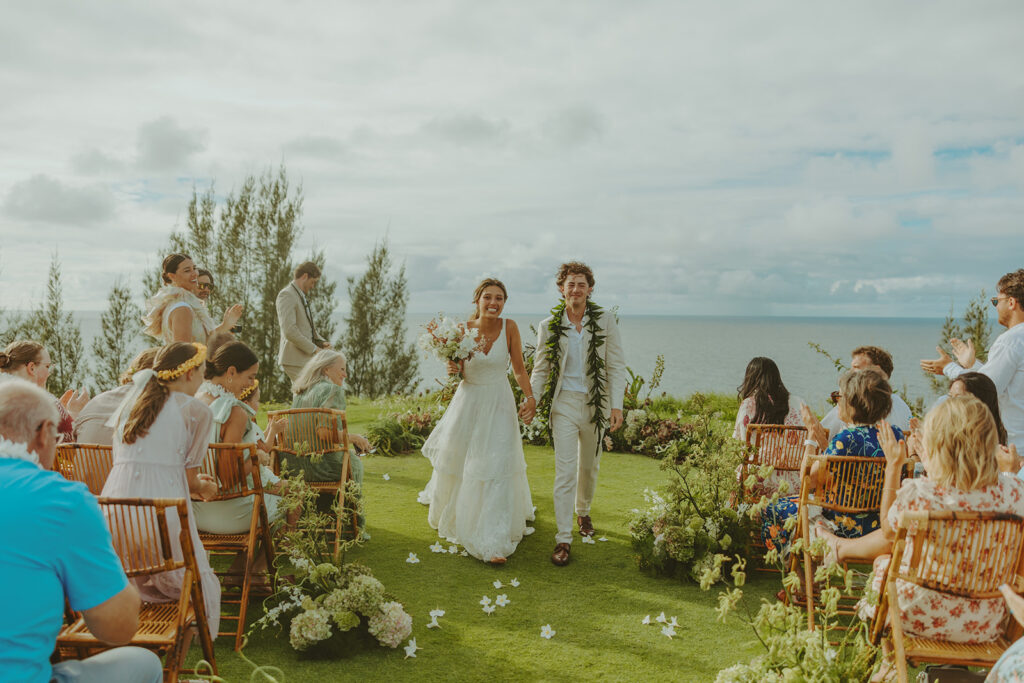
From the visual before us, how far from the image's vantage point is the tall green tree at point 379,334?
21.4 m

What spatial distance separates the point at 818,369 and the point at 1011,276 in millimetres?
61198

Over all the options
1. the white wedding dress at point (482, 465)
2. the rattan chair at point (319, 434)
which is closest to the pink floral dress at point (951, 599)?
the white wedding dress at point (482, 465)

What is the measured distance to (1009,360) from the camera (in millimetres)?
5098

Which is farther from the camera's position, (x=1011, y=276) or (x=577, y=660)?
(x=1011, y=276)

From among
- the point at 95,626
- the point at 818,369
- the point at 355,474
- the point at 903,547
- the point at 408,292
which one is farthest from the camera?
the point at 818,369

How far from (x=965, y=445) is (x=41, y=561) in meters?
3.49

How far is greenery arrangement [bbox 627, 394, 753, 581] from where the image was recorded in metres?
5.23

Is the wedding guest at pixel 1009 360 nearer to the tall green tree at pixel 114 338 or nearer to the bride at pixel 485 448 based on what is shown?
the bride at pixel 485 448

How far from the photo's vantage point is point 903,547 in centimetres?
298

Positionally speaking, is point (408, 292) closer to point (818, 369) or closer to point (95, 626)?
point (95, 626)

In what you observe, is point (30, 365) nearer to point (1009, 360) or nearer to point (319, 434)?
point (319, 434)

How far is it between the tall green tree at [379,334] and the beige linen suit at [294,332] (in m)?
12.5

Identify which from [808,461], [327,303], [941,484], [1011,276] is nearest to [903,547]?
[941,484]

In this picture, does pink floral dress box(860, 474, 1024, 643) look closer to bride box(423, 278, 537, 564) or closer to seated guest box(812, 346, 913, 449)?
seated guest box(812, 346, 913, 449)
